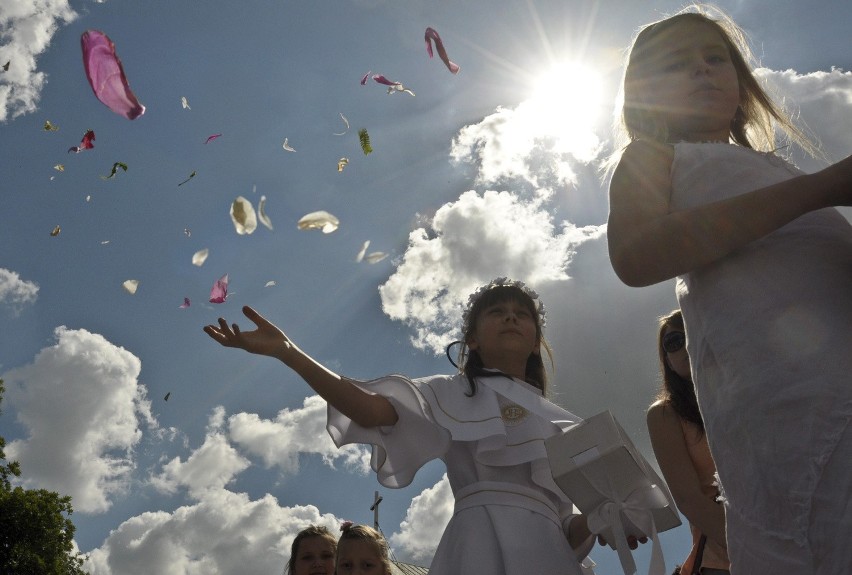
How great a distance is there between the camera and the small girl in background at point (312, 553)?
6754mm

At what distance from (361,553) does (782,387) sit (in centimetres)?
501

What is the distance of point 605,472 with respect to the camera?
10.4 ft

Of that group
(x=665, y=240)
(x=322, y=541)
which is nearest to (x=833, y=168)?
(x=665, y=240)

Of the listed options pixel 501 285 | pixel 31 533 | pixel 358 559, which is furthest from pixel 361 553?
pixel 31 533

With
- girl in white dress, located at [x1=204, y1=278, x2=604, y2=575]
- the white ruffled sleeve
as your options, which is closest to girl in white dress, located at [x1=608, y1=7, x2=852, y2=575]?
girl in white dress, located at [x1=204, y1=278, x2=604, y2=575]

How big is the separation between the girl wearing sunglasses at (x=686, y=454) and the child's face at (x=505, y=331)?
76cm

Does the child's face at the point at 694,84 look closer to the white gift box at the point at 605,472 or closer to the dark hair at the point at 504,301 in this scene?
the white gift box at the point at 605,472

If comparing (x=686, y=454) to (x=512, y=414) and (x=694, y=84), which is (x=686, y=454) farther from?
(x=694, y=84)

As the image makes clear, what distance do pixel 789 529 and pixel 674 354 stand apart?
2681 mm

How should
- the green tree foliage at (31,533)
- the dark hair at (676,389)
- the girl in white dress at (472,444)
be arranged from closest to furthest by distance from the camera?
the girl in white dress at (472,444)
the dark hair at (676,389)
the green tree foliage at (31,533)

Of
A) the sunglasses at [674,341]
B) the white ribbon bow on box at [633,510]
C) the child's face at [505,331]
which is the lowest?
the white ribbon bow on box at [633,510]

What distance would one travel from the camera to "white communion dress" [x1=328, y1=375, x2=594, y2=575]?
3482 mm

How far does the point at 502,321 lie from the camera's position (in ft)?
15.0

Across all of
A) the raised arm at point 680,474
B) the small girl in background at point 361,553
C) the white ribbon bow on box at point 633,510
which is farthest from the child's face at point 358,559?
the white ribbon bow on box at point 633,510
